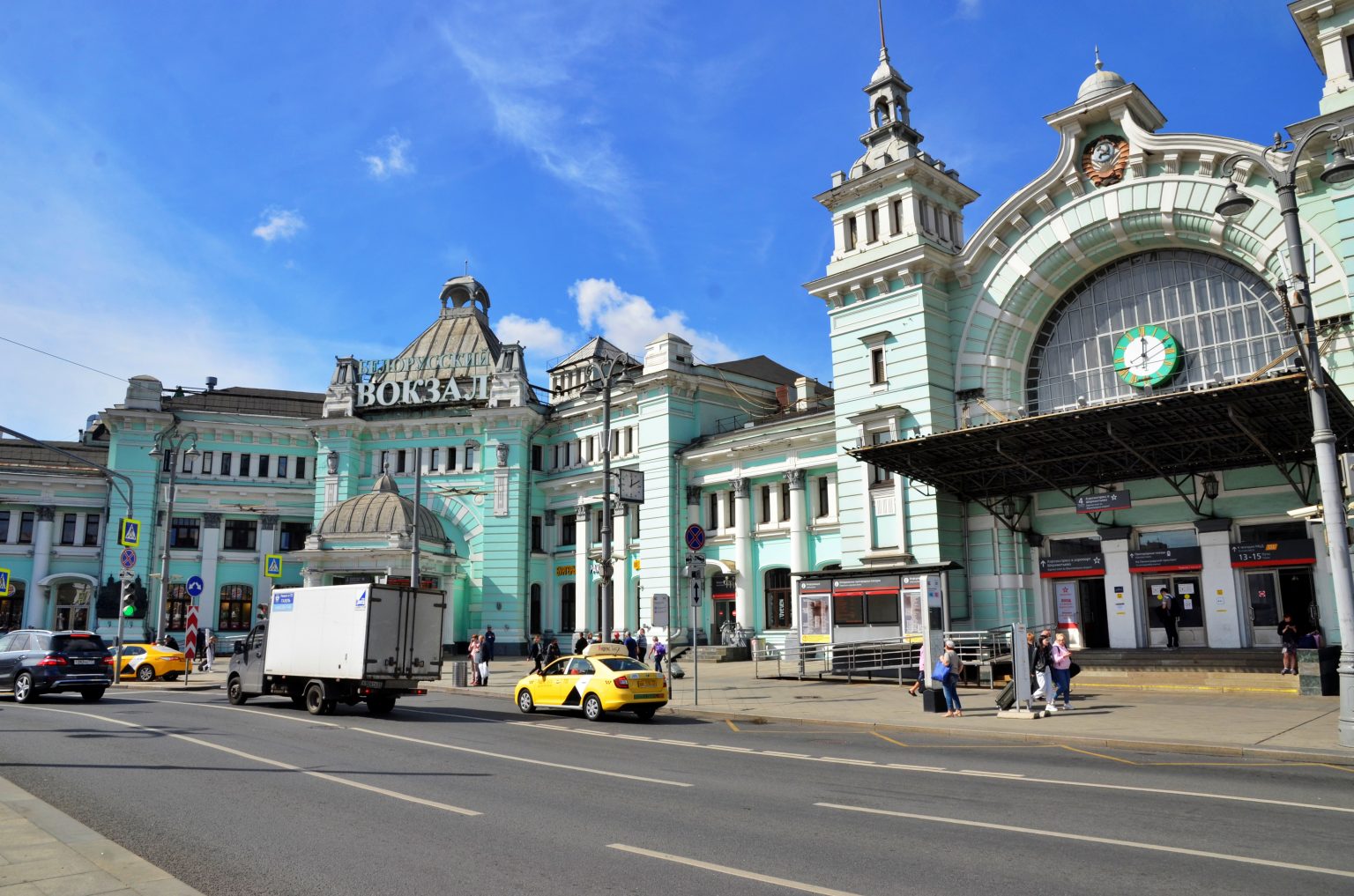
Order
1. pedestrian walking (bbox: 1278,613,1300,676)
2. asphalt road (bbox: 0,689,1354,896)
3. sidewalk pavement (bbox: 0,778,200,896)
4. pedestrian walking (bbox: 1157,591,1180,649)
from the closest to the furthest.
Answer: sidewalk pavement (bbox: 0,778,200,896)
asphalt road (bbox: 0,689,1354,896)
pedestrian walking (bbox: 1278,613,1300,676)
pedestrian walking (bbox: 1157,591,1180,649)

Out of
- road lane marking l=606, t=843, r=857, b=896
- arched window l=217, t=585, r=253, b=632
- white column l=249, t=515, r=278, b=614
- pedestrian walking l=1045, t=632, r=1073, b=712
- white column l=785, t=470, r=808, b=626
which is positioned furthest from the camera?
white column l=249, t=515, r=278, b=614

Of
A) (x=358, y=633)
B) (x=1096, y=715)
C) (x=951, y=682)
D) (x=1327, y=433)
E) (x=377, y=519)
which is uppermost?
(x=377, y=519)

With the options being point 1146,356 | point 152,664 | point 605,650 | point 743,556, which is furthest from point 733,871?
point 743,556

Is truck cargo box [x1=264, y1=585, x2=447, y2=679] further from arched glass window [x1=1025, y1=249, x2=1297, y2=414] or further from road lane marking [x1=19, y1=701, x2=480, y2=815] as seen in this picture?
arched glass window [x1=1025, y1=249, x2=1297, y2=414]

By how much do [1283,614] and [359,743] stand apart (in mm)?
24592

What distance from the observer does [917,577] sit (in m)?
28.2

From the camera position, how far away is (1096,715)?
1961cm

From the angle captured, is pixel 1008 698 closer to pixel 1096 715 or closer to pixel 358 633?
pixel 1096 715

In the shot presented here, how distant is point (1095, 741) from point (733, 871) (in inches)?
433

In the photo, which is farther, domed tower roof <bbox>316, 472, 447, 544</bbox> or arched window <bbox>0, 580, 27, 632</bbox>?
arched window <bbox>0, 580, 27, 632</bbox>

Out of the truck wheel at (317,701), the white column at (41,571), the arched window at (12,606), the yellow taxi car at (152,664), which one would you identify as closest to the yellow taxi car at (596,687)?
the truck wheel at (317,701)

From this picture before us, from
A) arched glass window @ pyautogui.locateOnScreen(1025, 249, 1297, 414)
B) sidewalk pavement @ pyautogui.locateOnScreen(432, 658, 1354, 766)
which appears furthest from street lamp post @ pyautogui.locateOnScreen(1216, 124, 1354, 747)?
arched glass window @ pyautogui.locateOnScreen(1025, 249, 1297, 414)

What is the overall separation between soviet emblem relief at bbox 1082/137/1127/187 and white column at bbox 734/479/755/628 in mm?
18800

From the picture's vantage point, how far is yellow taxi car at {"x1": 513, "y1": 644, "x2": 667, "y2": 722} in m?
20.2
